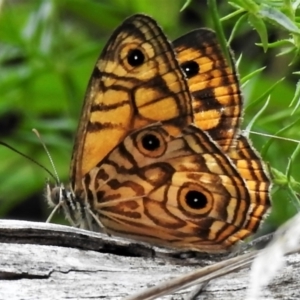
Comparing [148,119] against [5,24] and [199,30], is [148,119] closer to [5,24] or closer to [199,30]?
[199,30]

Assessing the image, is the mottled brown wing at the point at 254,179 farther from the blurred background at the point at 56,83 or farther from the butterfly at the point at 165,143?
the blurred background at the point at 56,83

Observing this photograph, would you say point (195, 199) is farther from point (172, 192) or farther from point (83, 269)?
point (83, 269)

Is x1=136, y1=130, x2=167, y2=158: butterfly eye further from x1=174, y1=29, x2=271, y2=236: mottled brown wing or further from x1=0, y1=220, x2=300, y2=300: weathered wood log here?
x1=0, y1=220, x2=300, y2=300: weathered wood log

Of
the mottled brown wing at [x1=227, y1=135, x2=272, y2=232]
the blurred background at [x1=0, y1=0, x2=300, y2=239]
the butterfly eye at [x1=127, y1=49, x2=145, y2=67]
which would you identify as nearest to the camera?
the mottled brown wing at [x1=227, y1=135, x2=272, y2=232]

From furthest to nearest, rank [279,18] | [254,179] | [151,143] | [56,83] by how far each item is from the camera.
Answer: [56,83], [151,143], [254,179], [279,18]

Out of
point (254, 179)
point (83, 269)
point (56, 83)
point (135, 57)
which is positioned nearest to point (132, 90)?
point (135, 57)

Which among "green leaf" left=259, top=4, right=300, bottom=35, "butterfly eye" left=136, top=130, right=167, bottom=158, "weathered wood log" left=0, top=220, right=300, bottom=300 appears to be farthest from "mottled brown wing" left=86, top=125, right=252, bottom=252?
"green leaf" left=259, top=4, right=300, bottom=35

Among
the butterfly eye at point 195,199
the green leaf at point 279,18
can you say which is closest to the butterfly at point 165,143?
the butterfly eye at point 195,199

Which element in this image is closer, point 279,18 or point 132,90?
point 279,18
